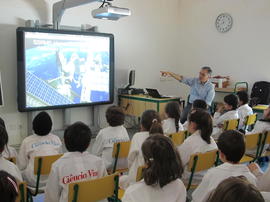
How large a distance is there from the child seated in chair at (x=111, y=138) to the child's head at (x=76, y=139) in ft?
2.86

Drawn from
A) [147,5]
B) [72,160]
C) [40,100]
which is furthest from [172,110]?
[147,5]

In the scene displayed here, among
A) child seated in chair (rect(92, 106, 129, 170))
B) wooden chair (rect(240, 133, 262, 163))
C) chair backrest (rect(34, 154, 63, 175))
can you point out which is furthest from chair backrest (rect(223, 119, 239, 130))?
chair backrest (rect(34, 154, 63, 175))

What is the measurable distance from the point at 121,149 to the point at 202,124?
77cm

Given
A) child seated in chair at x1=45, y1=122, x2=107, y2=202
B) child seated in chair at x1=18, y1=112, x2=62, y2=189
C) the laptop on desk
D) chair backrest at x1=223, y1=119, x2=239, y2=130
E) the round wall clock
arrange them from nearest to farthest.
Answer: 1. child seated in chair at x1=45, y1=122, x2=107, y2=202
2. child seated in chair at x1=18, y1=112, x2=62, y2=189
3. chair backrest at x1=223, y1=119, x2=239, y2=130
4. the laptop on desk
5. the round wall clock

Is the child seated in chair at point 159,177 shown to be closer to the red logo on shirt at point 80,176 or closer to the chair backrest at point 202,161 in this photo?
the red logo on shirt at point 80,176

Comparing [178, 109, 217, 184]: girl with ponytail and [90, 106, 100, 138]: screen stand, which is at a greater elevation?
[178, 109, 217, 184]: girl with ponytail

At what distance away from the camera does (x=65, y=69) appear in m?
5.50

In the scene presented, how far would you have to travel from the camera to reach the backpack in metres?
5.99

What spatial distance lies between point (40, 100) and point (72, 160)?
11.1ft

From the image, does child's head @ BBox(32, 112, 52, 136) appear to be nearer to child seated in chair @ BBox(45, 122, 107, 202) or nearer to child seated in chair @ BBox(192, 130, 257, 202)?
child seated in chair @ BBox(45, 122, 107, 202)

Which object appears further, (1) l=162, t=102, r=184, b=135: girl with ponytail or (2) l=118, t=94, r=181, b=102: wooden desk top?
(2) l=118, t=94, r=181, b=102: wooden desk top

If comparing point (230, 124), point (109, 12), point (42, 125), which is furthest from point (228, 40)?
point (42, 125)

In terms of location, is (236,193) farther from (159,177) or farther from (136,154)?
(136,154)

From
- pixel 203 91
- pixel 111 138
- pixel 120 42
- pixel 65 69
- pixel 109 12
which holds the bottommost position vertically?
pixel 111 138
